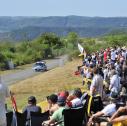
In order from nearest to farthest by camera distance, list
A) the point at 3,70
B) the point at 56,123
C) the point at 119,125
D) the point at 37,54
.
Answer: the point at 119,125 < the point at 56,123 < the point at 3,70 < the point at 37,54

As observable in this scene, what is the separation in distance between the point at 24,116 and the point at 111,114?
1886 millimetres

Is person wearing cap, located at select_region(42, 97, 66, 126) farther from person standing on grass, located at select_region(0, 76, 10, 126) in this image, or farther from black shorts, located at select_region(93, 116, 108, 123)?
person standing on grass, located at select_region(0, 76, 10, 126)

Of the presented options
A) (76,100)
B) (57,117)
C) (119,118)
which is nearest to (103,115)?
(57,117)

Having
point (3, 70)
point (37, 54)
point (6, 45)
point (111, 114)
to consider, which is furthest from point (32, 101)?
point (6, 45)

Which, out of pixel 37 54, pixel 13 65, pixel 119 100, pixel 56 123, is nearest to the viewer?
pixel 56 123

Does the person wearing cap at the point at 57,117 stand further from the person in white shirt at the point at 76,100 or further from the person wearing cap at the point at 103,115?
the person in white shirt at the point at 76,100

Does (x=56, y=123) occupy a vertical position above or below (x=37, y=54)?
above

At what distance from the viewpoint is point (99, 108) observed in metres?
14.2

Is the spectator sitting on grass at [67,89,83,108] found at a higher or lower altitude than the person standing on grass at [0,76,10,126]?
lower

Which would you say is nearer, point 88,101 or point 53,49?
point 88,101

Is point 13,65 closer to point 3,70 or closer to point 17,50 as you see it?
point 3,70

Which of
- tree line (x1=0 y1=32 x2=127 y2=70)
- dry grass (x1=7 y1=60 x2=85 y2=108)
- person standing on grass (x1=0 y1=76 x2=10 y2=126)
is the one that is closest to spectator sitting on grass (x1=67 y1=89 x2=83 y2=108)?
person standing on grass (x1=0 y1=76 x2=10 y2=126)

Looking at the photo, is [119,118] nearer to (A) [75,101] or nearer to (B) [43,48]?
(A) [75,101]

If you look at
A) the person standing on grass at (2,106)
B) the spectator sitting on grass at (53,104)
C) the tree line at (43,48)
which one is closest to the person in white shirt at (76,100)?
the spectator sitting on grass at (53,104)
